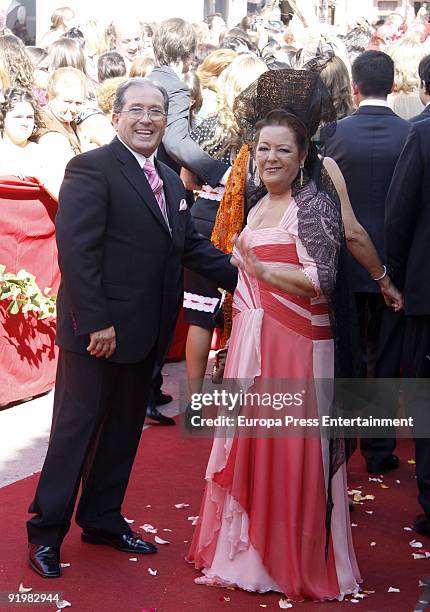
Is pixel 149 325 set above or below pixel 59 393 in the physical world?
above

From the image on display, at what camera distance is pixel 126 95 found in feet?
14.6

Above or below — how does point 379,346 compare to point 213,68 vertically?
below

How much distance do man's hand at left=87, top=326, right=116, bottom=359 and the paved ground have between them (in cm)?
154

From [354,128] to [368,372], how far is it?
4.91 feet

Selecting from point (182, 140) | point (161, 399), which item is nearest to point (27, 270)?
point (161, 399)

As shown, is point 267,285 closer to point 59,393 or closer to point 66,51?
point 59,393

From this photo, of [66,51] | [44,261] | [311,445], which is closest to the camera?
[311,445]

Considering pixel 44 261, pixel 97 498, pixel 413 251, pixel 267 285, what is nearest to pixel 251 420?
pixel 267 285

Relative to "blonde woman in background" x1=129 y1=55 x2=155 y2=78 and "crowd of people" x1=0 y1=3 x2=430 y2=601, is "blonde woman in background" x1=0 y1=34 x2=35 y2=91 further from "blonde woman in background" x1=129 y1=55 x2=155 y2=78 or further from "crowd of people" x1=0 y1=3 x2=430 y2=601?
"crowd of people" x1=0 y1=3 x2=430 y2=601

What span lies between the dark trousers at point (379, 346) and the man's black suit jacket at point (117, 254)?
1.64 metres

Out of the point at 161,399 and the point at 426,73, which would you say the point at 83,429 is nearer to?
the point at 426,73

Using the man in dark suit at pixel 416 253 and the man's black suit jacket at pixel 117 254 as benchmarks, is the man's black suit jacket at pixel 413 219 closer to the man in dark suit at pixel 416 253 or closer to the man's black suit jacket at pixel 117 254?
the man in dark suit at pixel 416 253

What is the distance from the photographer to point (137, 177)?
14.6 feet

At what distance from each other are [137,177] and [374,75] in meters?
1.86
